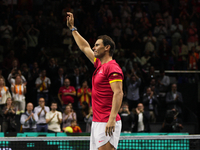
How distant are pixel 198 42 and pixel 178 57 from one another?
155 cm

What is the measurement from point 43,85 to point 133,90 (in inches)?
146

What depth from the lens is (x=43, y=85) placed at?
48.4ft

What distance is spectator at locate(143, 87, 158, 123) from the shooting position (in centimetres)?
Answer: 1448

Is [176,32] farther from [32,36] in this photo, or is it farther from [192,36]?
[32,36]

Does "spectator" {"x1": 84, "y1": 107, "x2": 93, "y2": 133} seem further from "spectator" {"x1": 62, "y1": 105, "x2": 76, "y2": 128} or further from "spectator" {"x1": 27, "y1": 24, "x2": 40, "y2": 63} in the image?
"spectator" {"x1": 27, "y1": 24, "x2": 40, "y2": 63}

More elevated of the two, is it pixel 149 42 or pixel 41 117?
pixel 149 42

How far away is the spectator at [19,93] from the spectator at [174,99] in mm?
5783

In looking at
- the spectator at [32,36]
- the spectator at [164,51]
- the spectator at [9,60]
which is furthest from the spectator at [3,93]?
the spectator at [164,51]

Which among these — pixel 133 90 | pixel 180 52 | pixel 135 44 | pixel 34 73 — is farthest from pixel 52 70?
pixel 180 52

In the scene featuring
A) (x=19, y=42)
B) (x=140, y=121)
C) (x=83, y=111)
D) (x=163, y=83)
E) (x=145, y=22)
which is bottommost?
(x=140, y=121)

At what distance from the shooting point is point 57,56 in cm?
1752

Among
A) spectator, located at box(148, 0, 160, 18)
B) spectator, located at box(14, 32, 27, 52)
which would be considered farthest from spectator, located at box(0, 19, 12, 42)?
Answer: spectator, located at box(148, 0, 160, 18)

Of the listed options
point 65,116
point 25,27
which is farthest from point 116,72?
point 25,27

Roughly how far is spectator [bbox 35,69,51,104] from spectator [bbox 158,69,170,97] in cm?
471
